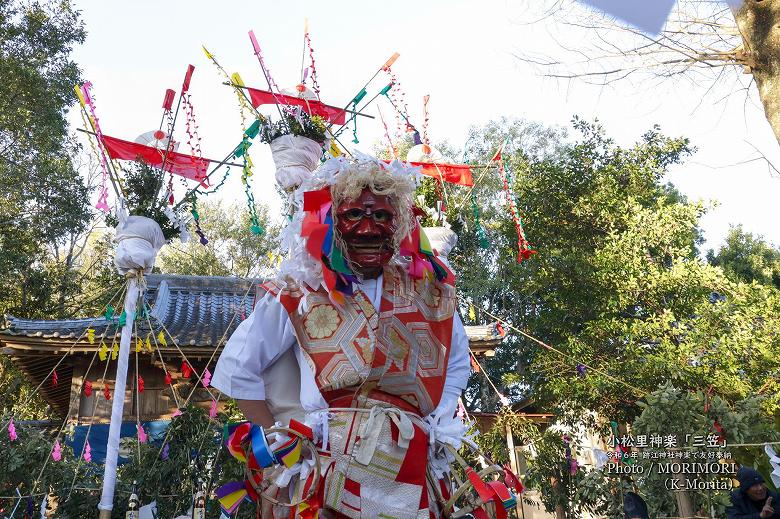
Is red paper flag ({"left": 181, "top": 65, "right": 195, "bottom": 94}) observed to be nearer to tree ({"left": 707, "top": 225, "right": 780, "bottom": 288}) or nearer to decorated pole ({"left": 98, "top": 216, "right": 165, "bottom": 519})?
decorated pole ({"left": 98, "top": 216, "right": 165, "bottom": 519})

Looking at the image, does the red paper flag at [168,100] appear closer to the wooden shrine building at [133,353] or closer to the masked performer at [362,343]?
the wooden shrine building at [133,353]

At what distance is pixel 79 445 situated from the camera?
831cm

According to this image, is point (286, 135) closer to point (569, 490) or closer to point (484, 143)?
point (569, 490)

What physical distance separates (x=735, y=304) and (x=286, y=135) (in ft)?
22.9

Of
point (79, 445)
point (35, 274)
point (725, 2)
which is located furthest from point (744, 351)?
point (35, 274)

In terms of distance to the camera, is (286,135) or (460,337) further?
(286,135)

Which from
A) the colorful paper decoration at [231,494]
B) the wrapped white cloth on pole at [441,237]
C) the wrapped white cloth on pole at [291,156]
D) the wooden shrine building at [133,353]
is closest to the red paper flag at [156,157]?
the wrapped white cloth on pole at [291,156]

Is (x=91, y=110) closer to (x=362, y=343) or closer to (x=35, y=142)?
(x=362, y=343)

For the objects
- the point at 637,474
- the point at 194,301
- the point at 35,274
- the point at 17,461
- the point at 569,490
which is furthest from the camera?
the point at 35,274

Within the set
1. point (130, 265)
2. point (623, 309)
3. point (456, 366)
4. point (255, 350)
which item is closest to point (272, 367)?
point (255, 350)

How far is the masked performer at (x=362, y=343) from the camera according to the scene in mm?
1774

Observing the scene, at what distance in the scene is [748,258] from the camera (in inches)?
613

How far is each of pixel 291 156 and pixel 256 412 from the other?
347cm

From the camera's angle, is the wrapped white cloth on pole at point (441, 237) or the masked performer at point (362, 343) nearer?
the masked performer at point (362, 343)
